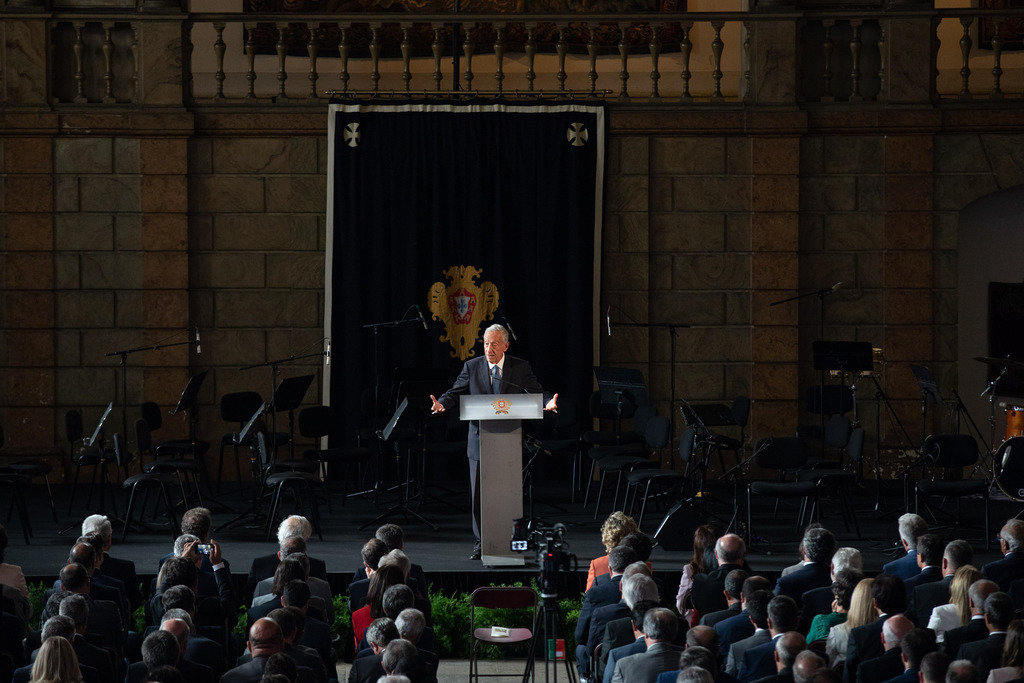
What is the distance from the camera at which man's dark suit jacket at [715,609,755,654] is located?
18.0ft

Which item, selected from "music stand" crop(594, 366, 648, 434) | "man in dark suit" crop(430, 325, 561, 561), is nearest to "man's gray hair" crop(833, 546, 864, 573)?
"man in dark suit" crop(430, 325, 561, 561)

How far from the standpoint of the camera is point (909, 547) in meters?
6.72

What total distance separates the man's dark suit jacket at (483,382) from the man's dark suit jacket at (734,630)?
3.20 meters

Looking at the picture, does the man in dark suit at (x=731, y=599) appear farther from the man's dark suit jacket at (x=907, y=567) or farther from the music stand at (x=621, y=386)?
the music stand at (x=621, y=386)

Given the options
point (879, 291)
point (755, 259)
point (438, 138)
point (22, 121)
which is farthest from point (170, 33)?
point (879, 291)

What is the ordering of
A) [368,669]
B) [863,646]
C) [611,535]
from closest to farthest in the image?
[368,669] → [863,646] → [611,535]

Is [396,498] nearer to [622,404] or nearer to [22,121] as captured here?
[622,404]

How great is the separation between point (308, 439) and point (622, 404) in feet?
10.3

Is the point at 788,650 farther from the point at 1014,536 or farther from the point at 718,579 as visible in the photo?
the point at 1014,536

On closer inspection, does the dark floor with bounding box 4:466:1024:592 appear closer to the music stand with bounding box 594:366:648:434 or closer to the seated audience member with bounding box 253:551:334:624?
the music stand with bounding box 594:366:648:434

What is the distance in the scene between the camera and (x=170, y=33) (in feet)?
37.3

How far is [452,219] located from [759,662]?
699 cm

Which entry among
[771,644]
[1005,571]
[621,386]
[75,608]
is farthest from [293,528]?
[621,386]

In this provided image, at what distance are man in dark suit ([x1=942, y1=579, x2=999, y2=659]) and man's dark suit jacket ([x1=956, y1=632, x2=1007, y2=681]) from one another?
0.13 meters
